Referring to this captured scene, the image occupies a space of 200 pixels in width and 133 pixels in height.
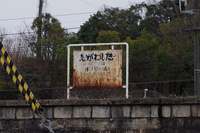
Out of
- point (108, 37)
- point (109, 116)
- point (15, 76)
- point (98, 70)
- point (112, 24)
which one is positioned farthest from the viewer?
point (112, 24)

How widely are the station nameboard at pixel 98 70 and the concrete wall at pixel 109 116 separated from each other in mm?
1158

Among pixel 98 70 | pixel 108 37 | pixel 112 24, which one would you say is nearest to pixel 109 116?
pixel 98 70

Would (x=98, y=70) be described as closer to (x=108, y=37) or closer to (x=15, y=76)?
(x=15, y=76)

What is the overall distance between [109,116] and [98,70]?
1481 mm

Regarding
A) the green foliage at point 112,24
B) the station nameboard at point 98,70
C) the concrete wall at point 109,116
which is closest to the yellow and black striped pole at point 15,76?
the concrete wall at point 109,116

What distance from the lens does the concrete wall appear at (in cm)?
492

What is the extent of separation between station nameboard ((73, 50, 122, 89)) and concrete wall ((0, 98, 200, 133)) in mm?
1158

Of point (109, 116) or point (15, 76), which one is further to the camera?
point (109, 116)

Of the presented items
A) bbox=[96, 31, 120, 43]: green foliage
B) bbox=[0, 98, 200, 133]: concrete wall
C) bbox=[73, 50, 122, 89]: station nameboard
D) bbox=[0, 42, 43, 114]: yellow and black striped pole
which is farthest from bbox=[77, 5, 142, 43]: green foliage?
bbox=[0, 42, 43, 114]: yellow and black striped pole

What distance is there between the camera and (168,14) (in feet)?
106

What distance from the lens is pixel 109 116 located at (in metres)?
5.06

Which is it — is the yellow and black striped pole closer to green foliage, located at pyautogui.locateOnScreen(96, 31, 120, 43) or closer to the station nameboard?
the station nameboard

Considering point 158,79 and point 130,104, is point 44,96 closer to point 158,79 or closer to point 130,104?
point 158,79

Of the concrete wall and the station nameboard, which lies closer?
the concrete wall
